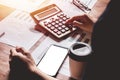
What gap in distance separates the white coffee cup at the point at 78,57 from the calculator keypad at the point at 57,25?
22 cm

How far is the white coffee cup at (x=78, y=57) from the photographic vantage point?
766 mm

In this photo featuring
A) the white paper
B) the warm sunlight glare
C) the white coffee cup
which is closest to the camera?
the white coffee cup

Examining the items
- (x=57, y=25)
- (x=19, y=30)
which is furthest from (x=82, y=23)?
(x=19, y=30)

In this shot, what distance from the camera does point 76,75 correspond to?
83 cm

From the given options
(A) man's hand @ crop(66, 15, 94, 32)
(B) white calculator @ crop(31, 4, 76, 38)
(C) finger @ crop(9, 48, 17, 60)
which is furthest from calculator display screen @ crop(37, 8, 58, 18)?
(C) finger @ crop(9, 48, 17, 60)

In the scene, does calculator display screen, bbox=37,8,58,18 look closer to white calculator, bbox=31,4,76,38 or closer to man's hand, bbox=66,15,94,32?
white calculator, bbox=31,4,76,38

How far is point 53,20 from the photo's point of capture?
1.06 meters

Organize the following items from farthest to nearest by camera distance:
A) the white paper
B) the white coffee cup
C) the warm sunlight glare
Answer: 1. the warm sunlight glare
2. the white paper
3. the white coffee cup

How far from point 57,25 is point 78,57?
12.3 inches

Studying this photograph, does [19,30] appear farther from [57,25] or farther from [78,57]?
[78,57]

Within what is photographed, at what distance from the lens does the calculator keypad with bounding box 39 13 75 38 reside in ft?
3.34

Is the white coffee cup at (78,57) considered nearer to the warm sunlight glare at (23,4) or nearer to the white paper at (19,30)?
the white paper at (19,30)

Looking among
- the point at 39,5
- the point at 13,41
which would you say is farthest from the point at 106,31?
the point at 39,5

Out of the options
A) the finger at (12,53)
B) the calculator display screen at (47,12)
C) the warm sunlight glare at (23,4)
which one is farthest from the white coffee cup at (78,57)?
the warm sunlight glare at (23,4)
